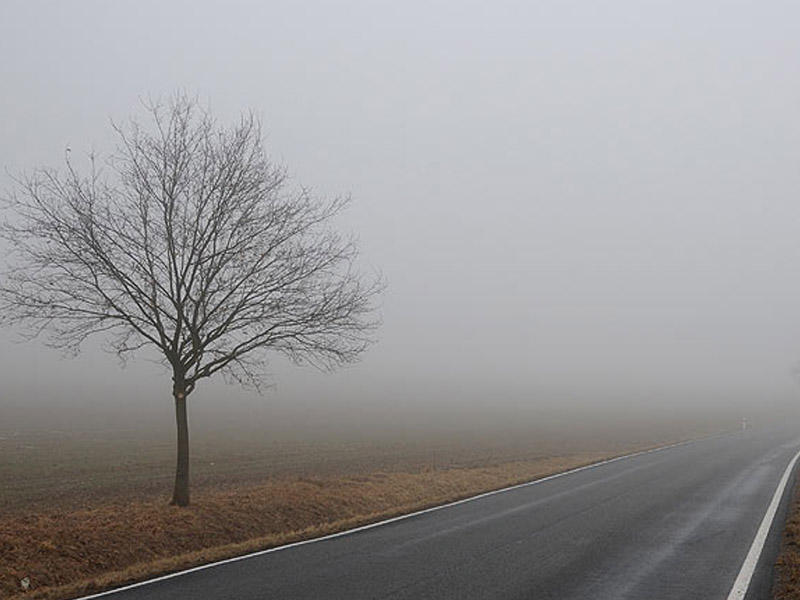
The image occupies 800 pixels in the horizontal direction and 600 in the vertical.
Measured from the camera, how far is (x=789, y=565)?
1101 centimetres

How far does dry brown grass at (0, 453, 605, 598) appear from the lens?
420 inches

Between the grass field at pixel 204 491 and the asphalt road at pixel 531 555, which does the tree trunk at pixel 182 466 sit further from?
the asphalt road at pixel 531 555

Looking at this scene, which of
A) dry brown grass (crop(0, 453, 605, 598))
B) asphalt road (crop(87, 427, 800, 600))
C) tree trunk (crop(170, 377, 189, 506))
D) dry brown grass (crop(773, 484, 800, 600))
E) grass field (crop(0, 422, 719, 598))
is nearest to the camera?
dry brown grass (crop(773, 484, 800, 600))

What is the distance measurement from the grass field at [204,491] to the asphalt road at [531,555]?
125 cm

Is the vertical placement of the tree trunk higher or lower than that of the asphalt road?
higher

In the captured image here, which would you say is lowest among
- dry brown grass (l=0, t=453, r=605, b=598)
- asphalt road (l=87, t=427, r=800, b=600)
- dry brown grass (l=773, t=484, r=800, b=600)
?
dry brown grass (l=773, t=484, r=800, b=600)

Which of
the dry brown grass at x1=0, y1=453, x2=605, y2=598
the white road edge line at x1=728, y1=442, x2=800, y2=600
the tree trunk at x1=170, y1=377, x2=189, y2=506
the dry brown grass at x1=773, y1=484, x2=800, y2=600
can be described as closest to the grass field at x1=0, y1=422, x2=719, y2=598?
the dry brown grass at x1=0, y1=453, x2=605, y2=598

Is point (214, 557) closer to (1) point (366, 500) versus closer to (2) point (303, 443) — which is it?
(1) point (366, 500)

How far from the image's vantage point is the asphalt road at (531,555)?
9578mm

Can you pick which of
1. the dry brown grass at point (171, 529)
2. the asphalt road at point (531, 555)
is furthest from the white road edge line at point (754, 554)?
the dry brown grass at point (171, 529)

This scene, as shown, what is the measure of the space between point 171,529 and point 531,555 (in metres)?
6.17

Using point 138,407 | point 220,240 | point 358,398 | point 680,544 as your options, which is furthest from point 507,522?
point 358,398

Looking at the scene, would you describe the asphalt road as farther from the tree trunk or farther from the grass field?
the tree trunk

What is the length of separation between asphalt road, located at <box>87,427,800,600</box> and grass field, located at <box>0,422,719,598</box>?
1254mm
